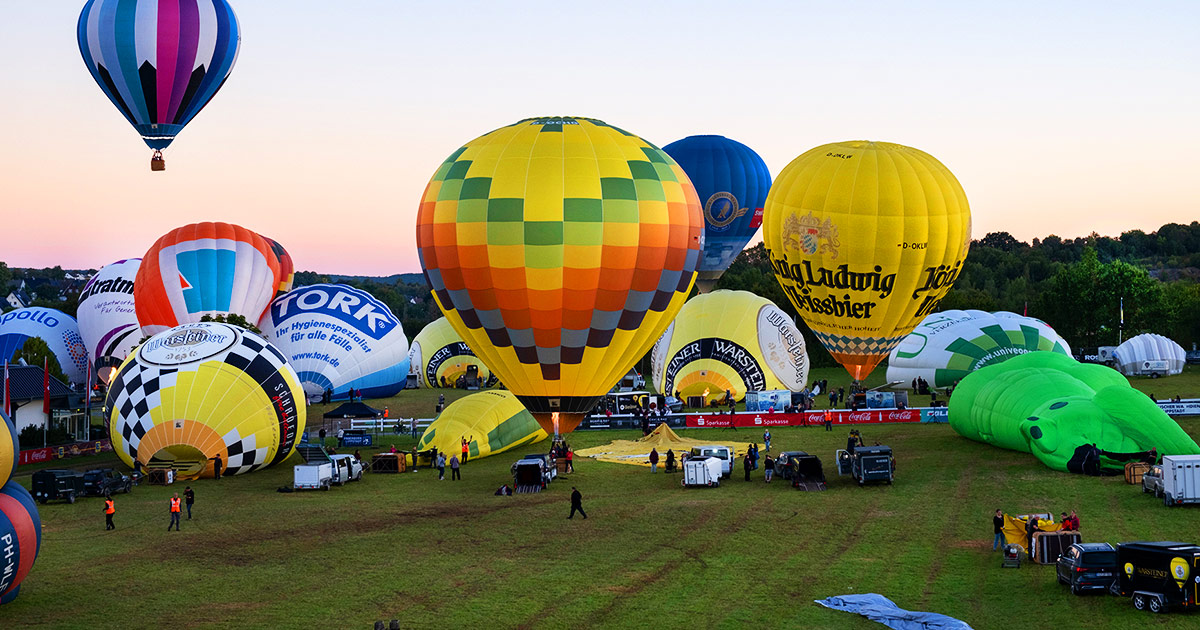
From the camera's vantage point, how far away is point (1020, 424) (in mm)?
31391

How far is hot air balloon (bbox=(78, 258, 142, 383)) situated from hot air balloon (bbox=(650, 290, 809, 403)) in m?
25.3

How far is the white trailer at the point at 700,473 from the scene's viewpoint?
2884 cm

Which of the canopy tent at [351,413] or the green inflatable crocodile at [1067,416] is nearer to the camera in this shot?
the green inflatable crocodile at [1067,416]

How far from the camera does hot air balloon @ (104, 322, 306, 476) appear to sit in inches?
1179

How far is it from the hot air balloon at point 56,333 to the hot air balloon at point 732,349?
29558 mm

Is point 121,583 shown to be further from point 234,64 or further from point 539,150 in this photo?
point 234,64

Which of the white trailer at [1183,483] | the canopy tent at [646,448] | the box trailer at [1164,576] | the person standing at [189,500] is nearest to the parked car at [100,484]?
the person standing at [189,500]

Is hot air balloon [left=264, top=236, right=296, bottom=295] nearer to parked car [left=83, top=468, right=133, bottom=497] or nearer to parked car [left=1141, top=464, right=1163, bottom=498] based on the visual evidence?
parked car [left=83, top=468, right=133, bottom=497]

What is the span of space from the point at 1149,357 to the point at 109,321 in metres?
47.8

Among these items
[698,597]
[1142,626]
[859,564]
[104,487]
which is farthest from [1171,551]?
[104,487]

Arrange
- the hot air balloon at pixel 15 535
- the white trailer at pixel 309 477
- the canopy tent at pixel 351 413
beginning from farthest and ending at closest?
the canopy tent at pixel 351 413 → the white trailer at pixel 309 477 → the hot air balloon at pixel 15 535

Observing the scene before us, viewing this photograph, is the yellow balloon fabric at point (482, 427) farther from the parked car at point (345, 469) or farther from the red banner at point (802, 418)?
the red banner at point (802, 418)

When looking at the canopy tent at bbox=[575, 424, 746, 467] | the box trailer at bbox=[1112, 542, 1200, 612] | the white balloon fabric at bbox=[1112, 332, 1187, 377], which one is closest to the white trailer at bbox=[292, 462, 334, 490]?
the canopy tent at bbox=[575, 424, 746, 467]

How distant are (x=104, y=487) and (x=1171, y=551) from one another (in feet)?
74.9
